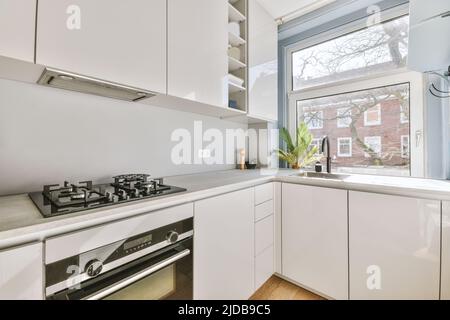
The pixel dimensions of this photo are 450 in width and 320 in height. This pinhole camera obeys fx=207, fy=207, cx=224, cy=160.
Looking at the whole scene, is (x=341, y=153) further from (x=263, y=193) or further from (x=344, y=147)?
(x=263, y=193)

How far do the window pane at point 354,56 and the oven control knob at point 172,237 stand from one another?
2088 mm

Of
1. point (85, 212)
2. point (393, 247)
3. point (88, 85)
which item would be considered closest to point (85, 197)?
point (85, 212)

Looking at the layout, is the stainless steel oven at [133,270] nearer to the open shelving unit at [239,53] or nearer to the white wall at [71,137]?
the white wall at [71,137]

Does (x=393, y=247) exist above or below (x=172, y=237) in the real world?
below

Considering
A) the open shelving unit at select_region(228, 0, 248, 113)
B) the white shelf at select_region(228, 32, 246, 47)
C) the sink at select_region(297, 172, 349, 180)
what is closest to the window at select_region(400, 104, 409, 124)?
the sink at select_region(297, 172, 349, 180)

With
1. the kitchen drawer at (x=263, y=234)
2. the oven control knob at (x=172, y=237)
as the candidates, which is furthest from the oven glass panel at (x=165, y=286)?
the kitchen drawer at (x=263, y=234)

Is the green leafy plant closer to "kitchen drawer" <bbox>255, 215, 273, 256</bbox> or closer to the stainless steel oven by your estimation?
"kitchen drawer" <bbox>255, 215, 273, 256</bbox>

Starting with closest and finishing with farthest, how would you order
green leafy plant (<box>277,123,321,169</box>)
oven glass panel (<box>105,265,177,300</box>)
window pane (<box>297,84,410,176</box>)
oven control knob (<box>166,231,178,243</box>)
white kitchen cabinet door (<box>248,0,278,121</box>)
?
1. oven glass panel (<box>105,265,177,300</box>)
2. oven control knob (<box>166,231,178,243</box>)
3. window pane (<box>297,84,410,176</box>)
4. white kitchen cabinet door (<box>248,0,278,121</box>)
5. green leafy plant (<box>277,123,321,169</box>)

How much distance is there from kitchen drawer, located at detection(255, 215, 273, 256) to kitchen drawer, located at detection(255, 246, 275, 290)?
45 mm

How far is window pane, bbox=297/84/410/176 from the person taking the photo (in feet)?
5.76

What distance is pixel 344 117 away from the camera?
2051 mm

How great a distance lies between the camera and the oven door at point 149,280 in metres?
0.71

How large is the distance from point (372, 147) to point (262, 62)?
4.23 ft

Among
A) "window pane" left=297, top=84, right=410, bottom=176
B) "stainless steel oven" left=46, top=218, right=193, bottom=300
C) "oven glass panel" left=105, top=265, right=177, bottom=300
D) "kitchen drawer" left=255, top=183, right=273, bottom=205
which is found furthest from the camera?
"window pane" left=297, top=84, right=410, bottom=176
